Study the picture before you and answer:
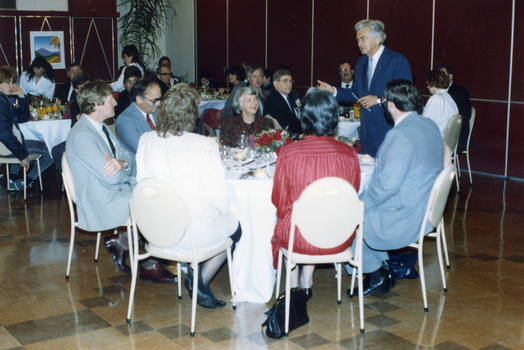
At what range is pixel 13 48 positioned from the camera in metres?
12.3

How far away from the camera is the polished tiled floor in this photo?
10.5 ft

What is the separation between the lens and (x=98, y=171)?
3814 mm

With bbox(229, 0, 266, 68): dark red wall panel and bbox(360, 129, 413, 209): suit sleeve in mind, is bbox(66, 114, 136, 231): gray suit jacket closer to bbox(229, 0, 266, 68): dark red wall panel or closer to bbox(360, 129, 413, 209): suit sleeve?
bbox(360, 129, 413, 209): suit sleeve

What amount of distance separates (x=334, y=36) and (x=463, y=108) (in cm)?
314

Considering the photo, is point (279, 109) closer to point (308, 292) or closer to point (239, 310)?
point (308, 292)

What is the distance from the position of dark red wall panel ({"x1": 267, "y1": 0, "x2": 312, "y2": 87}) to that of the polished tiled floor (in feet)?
19.7

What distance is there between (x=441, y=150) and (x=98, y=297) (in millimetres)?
2354

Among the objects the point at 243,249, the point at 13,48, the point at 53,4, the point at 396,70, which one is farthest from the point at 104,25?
the point at 243,249

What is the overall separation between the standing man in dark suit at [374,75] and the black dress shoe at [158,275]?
6.22ft

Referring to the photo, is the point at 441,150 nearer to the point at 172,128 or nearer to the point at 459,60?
the point at 172,128

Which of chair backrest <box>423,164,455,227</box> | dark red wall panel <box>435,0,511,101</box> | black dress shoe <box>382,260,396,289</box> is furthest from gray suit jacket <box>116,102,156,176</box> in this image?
dark red wall panel <box>435,0,511,101</box>

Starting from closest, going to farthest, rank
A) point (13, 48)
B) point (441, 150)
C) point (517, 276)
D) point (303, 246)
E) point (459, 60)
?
point (303, 246), point (441, 150), point (517, 276), point (459, 60), point (13, 48)

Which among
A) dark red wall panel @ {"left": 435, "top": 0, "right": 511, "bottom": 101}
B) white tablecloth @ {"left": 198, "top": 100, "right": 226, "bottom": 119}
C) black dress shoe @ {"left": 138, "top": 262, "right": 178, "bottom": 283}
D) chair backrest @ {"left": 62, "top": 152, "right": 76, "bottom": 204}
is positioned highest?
dark red wall panel @ {"left": 435, "top": 0, "right": 511, "bottom": 101}

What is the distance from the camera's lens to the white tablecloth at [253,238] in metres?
3.66
